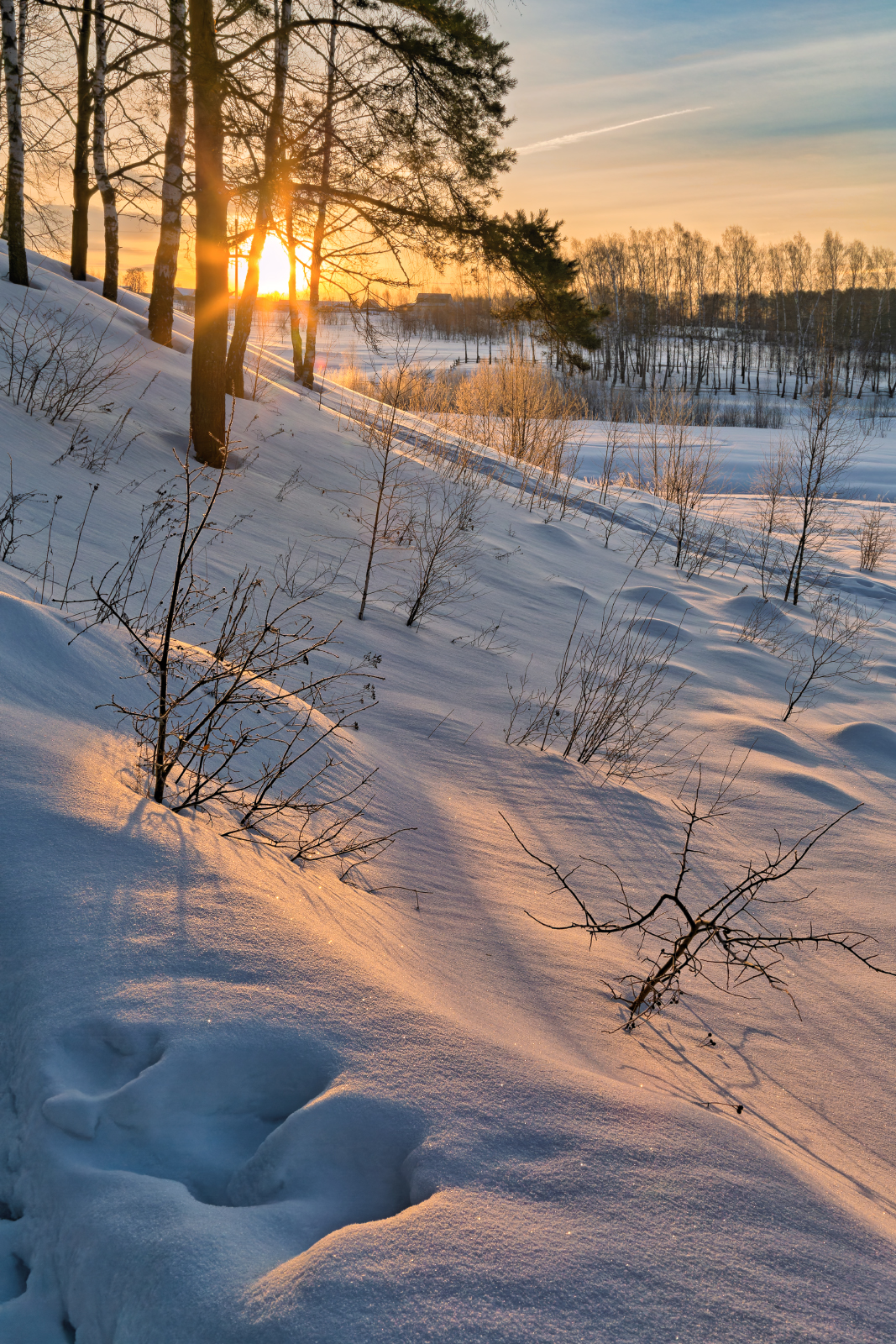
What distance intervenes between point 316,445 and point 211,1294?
30.7ft

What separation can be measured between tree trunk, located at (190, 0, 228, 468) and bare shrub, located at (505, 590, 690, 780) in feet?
11.3

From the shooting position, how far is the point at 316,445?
31.6ft

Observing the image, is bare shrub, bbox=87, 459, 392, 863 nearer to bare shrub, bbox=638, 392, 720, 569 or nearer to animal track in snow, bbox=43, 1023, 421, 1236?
animal track in snow, bbox=43, 1023, 421, 1236

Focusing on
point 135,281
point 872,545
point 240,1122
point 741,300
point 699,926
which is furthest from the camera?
point 741,300

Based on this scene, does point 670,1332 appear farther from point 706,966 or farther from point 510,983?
point 706,966

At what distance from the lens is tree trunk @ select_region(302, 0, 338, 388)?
25.6 ft

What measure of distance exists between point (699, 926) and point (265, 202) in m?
7.73

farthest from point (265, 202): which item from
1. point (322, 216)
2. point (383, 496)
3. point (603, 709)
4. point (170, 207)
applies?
point (603, 709)

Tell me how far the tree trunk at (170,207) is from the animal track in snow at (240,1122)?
10.6m

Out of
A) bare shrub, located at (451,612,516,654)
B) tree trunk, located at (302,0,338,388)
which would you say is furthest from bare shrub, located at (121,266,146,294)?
bare shrub, located at (451,612,516,654)

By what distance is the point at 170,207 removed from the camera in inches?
399

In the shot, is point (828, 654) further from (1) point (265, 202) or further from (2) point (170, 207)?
(2) point (170, 207)

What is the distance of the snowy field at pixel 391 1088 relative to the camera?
1.09 metres

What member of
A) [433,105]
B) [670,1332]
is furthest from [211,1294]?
[433,105]
